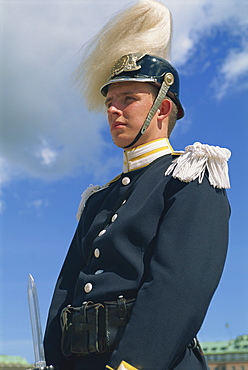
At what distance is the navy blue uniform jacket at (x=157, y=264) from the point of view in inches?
118

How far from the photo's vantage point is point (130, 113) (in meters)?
3.91

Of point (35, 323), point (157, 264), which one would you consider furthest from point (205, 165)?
point (35, 323)

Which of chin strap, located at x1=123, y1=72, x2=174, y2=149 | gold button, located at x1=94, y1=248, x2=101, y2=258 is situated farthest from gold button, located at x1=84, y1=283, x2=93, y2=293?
chin strap, located at x1=123, y1=72, x2=174, y2=149

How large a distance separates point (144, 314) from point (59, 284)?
→ 131 centimetres

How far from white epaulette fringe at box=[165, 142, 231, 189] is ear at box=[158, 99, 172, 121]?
1.87 feet

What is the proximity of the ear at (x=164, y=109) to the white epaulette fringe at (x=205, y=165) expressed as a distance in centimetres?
57

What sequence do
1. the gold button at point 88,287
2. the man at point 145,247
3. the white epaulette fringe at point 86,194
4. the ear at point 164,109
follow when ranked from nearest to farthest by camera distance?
the man at point 145,247 < the gold button at point 88,287 < the ear at point 164,109 < the white epaulette fringe at point 86,194

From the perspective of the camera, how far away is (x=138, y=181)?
381 cm

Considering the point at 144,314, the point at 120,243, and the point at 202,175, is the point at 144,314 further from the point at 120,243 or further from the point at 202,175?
the point at 202,175

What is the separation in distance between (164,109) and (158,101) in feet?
0.34

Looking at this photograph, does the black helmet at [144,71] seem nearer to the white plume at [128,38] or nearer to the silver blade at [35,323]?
the white plume at [128,38]

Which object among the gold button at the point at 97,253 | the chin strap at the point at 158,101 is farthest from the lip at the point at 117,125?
the gold button at the point at 97,253

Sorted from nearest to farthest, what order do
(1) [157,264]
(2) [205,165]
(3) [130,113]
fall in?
(1) [157,264], (2) [205,165], (3) [130,113]

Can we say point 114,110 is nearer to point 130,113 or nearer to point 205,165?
point 130,113
